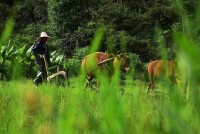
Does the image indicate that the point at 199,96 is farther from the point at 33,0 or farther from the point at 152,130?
the point at 33,0

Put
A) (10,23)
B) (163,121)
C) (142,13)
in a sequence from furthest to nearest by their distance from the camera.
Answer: (142,13) → (163,121) → (10,23)

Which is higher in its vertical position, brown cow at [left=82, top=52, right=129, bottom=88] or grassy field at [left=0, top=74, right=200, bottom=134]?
brown cow at [left=82, top=52, right=129, bottom=88]

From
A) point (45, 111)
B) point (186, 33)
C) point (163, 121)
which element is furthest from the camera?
point (45, 111)

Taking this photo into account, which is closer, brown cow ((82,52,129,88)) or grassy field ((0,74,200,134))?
grassy field ((0,74,200,134))

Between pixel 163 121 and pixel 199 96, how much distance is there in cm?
46

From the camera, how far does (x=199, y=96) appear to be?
2.52 ft

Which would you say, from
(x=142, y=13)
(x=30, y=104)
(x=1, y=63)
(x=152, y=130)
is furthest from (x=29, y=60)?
(x=152, y=130)

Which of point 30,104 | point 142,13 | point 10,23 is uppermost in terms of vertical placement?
point 142,13

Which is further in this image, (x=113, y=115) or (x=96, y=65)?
(x=96, y=65)

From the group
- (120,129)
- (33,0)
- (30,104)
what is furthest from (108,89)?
(33,0)

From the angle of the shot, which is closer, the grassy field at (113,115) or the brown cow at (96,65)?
the grassy field at (113,115)

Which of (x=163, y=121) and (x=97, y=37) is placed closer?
(x=97, y=37)

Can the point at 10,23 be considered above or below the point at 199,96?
above

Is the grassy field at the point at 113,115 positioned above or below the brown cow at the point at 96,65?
below
